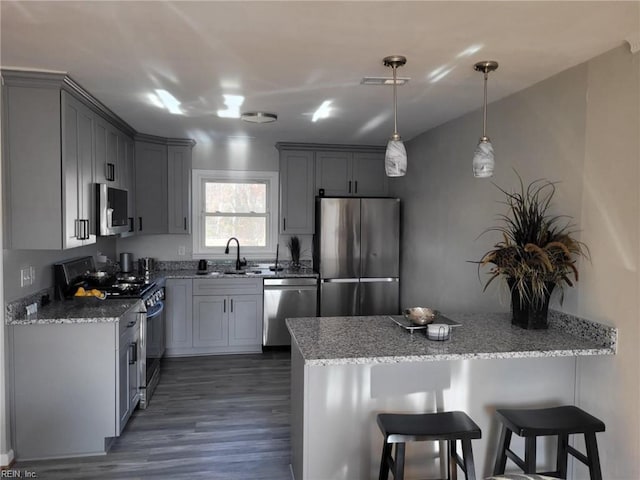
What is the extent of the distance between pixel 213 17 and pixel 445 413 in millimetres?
2045

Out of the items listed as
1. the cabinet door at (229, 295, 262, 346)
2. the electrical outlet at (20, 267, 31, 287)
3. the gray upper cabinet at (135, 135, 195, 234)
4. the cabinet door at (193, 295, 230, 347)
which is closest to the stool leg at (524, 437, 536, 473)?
the electrical outlet at (20, 267, 31, 287)

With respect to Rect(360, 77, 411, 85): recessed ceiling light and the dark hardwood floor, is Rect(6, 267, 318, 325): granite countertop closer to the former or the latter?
the dark hardwood floor

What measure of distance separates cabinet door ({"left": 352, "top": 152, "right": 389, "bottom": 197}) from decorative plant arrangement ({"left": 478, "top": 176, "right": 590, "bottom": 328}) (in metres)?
2.81

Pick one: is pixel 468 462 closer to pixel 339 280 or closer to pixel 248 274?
pixel 339 280

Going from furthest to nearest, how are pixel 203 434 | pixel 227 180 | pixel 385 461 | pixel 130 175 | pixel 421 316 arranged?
pixel 227 180, pixel 130 175, pixel 203 434, pixel 421 316, pixel 385 461

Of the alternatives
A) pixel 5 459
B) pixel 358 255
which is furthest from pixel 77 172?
pixel 358 255

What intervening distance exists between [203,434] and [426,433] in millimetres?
1806

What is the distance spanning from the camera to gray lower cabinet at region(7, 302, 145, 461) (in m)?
2.75

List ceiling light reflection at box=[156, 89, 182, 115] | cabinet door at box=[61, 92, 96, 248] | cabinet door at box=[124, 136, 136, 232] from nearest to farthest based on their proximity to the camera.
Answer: cabinet door at box=[61, 92, 96, 248]
ceiling light reflection at box=[156, 89, 182, 115]
cabinet door at box=[124, 136, 136, 232]

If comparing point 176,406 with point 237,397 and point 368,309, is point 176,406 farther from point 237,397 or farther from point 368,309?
point 368,309

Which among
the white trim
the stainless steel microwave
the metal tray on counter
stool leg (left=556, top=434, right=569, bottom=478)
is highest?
the stainless steel microwave

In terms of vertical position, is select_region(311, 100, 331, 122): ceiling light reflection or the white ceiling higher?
select_region(311, 100, 331, 122): ceiling light reflection

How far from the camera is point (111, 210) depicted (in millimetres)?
3557

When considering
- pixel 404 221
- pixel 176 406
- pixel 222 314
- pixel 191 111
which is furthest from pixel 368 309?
pixel 191 111
